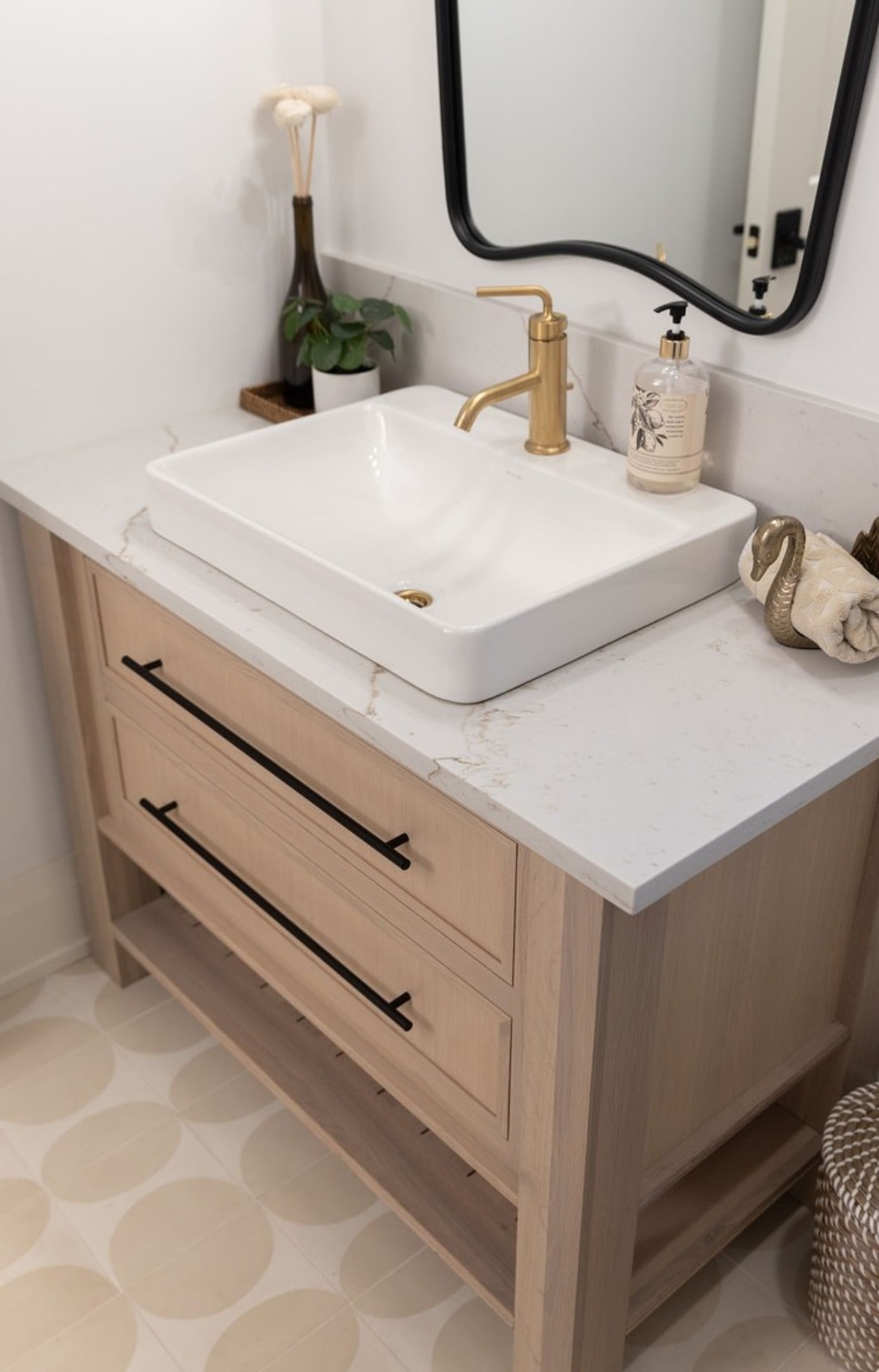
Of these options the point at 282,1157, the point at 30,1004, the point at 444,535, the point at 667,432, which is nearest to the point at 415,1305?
the point at 282,1157

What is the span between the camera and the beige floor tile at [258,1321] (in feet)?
5.23

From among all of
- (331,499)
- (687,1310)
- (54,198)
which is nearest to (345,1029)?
(687,1310)

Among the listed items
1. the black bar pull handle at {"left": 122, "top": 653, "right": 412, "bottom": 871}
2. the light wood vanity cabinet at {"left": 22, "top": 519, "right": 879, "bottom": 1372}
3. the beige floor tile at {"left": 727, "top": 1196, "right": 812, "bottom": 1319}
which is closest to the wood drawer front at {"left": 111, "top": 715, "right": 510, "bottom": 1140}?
the light wood vanity cabinet at {"left": 22, "top": 519, "right": 879, "bottom": 1372}

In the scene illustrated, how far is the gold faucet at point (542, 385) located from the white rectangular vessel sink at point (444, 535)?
3 centimetres

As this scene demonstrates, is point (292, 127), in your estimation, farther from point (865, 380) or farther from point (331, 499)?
point (865, 380)

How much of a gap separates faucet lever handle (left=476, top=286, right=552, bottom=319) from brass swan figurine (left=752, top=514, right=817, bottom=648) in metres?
0.39

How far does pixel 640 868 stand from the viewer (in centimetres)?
105

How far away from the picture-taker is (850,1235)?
4.79ft

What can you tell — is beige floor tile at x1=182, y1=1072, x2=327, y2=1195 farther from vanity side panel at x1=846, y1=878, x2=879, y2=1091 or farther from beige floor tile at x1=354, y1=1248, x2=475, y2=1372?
vanity side panel at x1=846, y1=878, x2=879, y2=1091

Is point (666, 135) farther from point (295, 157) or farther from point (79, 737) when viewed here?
point (79, 737)

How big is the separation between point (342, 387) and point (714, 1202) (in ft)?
3.70

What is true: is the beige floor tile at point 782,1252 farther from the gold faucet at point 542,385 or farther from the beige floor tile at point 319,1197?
the gold faucet at point 542,385

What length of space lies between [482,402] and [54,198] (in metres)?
0.62

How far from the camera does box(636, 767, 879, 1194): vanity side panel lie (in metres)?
1.28
